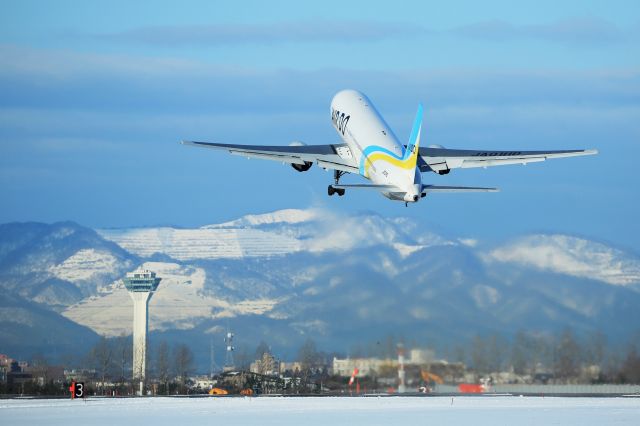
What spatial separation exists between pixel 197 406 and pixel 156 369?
48.3m

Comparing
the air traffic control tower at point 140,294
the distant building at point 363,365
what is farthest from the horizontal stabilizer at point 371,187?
the air traffic control tower at point 140,294

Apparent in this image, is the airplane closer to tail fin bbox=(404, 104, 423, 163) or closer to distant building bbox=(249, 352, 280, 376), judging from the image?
tail fin bbox=(404, 104, 423, 163)

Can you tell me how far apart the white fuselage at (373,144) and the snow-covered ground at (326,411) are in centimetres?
1403

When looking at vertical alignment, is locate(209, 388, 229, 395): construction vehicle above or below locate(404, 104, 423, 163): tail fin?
below

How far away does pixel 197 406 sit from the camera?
316 ft

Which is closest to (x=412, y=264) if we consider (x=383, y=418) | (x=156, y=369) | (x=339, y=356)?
(x=339, y=356)

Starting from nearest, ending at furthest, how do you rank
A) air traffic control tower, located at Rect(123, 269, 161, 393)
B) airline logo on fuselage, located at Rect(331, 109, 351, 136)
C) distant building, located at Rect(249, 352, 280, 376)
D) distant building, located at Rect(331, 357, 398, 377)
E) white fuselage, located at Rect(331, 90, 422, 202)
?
1. white fuselage, located at Rect(331, 90, 422, 202)
2. distant building, located at Rect(331, 357, 398, 377)
3. airline logo on fuselage, located at Rect(331, 109, 351, 136)
4. distant building, located at Rect(249, 352, 280, 376)
5. air traffic control tower, located at Rect(123, 269, 161, 393)

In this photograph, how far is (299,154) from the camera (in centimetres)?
10394

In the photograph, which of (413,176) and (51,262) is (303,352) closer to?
(413,176)

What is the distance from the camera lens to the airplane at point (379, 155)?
93.9 metres

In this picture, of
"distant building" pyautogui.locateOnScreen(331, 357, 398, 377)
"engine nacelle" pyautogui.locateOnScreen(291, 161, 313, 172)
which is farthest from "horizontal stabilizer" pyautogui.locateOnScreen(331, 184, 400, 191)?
"distant building" pyautogui.locateOnScreen(331, 357, 398, 377)

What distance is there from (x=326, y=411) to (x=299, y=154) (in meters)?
22.2

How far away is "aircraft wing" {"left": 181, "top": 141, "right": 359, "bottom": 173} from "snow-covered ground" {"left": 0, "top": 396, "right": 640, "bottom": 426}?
16.7 metres

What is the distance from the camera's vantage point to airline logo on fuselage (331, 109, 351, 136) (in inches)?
4267
